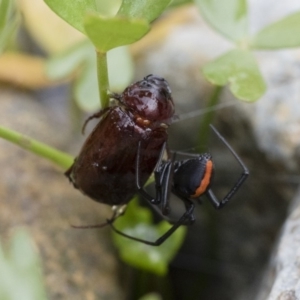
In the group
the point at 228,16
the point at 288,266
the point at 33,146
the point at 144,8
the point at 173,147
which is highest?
the point at 144,8

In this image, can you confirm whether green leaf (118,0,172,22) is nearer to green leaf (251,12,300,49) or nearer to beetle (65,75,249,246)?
beetle (65,75,249,246)

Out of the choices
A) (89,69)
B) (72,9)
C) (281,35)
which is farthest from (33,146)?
(281,35)

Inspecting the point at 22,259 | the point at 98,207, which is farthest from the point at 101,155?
the point at 98,207

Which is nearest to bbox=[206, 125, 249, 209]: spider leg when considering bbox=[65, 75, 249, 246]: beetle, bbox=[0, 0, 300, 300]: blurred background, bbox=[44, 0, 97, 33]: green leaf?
bbox=[65, 75, 249, 246]: beetle

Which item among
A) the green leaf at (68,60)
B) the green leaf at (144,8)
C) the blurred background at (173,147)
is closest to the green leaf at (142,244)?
the blurred background at (173,147)

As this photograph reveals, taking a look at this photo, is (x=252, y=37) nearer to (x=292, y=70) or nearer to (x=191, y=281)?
(x=292, y=70)

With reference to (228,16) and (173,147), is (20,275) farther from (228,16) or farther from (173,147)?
(173,147)
